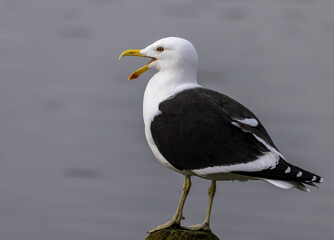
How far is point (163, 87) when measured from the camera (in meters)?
10.4

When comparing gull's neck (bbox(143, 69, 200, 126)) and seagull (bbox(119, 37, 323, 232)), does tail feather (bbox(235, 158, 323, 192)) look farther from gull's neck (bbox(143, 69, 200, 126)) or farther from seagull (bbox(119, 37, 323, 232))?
gull's neck (bbox(143, 69, 200, 126))

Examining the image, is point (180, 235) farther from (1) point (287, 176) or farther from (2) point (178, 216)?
(1) point (287, 176)

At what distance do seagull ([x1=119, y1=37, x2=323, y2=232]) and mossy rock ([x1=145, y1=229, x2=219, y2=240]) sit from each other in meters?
0.11

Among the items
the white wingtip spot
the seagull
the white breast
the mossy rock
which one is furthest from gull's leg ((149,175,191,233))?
the white wingtip spot

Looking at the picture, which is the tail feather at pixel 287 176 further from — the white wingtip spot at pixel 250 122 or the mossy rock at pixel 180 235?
the mossy rock at pixel 180 235

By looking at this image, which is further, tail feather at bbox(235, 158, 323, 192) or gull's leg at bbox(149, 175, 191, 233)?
gull's leg at bbox(149, 175, 191, 233)

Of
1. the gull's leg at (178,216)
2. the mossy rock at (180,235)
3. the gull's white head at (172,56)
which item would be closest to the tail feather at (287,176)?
the mossy rock at (180,235)

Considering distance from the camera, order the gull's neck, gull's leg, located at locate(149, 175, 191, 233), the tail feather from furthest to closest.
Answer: the gull's neck, gull's leg, located at locate(149, 175, 191, 233), the tail feather

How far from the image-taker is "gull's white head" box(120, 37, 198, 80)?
34.2 ft

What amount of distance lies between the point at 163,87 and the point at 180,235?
4.06 feet

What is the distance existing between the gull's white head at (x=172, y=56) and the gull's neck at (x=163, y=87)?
0.04 m

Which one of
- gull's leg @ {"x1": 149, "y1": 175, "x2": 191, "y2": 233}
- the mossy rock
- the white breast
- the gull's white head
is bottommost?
the mossy rock

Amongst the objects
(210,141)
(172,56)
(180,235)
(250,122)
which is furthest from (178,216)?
(172,56)

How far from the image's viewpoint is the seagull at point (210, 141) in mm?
9656
